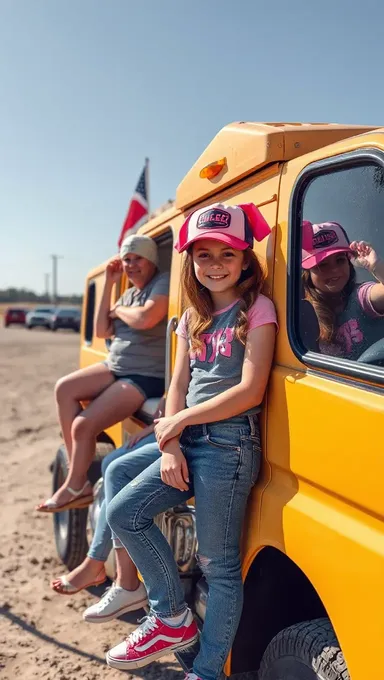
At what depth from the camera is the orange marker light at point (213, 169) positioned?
2.67 metres

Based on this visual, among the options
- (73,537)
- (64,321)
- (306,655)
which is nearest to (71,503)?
(73,537)

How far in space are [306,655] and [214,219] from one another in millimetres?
1472

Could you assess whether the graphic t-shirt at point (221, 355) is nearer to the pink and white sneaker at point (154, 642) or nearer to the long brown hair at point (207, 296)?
the long brown hair at point (207, 296)

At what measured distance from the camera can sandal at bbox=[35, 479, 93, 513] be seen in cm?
371

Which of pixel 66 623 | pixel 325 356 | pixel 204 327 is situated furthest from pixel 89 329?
pixel 325 356

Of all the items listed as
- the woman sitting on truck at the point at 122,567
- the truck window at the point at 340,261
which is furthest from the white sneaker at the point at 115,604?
→ the truck window at the point at 340,261

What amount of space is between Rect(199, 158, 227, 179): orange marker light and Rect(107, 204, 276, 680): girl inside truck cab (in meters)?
0.37

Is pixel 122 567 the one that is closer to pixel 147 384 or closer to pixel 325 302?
pixel 147 384

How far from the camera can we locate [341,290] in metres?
1.98

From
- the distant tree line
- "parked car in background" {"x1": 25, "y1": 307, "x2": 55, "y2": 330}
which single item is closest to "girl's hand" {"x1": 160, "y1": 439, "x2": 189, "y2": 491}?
"parked car in background" {"x1": 25, "y1": 307, "x2": 55, "y2": 330}

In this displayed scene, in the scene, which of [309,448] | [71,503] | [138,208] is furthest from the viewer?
[138,208]

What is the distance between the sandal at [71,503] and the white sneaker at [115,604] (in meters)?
0.96

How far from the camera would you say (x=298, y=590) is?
2.37 meters

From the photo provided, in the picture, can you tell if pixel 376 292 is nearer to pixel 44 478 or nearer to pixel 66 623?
pixel 66 623
